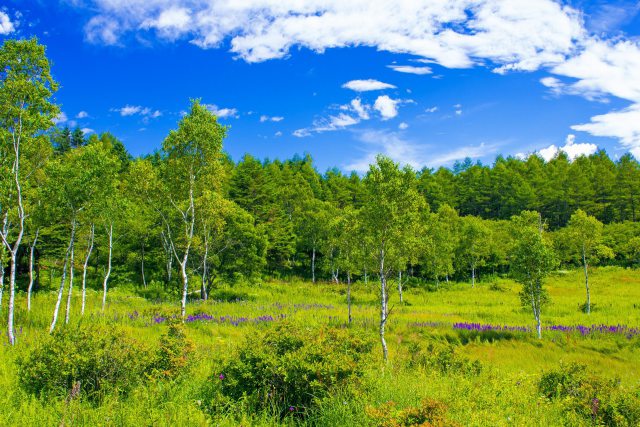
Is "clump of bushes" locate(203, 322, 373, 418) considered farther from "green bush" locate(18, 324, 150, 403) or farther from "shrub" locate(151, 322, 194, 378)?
"green bush" locate(18, 324, 150, 403)

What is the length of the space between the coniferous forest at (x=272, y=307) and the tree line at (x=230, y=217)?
0.58 ft

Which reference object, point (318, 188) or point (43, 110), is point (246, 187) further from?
point (43, 110)

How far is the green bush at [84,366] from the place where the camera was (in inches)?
273

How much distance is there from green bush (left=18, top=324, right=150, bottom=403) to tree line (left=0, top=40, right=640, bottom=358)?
9.40 m

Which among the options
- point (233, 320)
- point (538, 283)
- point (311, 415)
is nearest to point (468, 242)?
point (538, 283)

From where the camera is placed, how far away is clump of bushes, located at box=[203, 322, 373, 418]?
6.41 meters

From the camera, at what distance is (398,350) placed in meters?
19.7

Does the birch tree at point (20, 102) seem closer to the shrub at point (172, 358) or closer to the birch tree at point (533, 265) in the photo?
the shrub at point (172, 358)

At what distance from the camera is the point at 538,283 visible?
25.0 metres

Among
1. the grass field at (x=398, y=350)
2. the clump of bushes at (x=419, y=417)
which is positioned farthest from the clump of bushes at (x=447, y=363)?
the clump of bushes at (x=419, y=417)

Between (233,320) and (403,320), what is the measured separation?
12.3 metres

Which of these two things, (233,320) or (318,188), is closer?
(233,320)

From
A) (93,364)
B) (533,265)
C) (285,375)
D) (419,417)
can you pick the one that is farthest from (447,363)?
(533,265)

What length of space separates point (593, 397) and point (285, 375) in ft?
23.7
